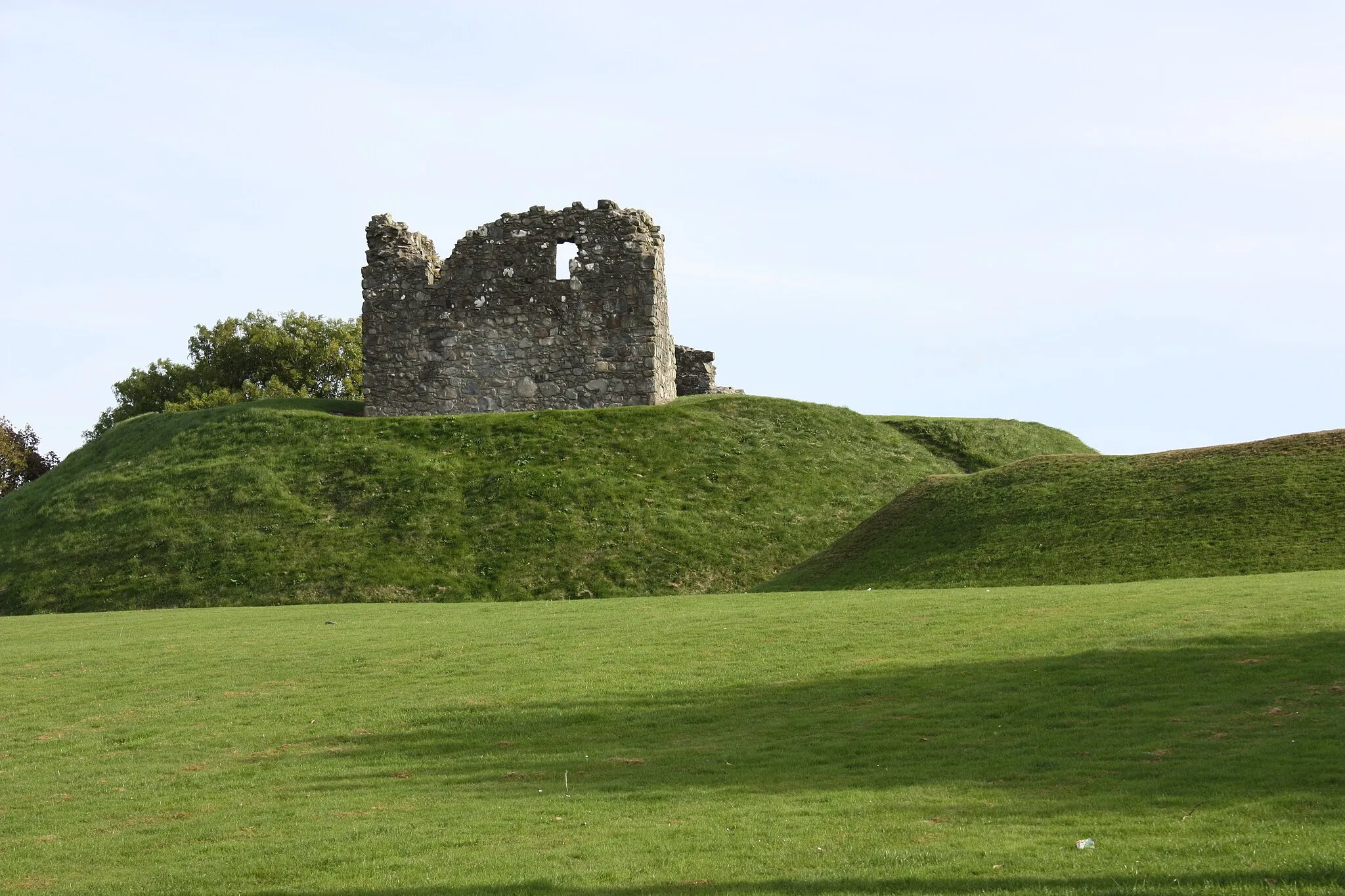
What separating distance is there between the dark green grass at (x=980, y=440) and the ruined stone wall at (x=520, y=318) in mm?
10464

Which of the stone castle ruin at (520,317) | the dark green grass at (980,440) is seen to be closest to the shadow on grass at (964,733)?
the stone castle ruin at (520,317)

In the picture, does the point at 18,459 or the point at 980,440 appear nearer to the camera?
the point at 980,440

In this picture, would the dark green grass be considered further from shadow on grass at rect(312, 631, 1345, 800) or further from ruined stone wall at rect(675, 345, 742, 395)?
shadow on grass at rect(312, 631, 1345, 800)

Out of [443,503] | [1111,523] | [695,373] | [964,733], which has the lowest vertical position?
[964,733]

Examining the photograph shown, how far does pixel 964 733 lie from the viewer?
15.9 m

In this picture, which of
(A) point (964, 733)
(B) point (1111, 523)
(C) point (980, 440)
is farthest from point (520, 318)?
(A) point (964, 733)

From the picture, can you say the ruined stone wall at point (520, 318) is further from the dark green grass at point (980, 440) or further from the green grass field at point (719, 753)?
the green grass field at point (719, 753)

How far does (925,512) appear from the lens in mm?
37625

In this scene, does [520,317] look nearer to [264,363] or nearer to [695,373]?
[695,373]

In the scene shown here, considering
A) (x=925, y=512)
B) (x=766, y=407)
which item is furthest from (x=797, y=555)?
(x=766, y=407)

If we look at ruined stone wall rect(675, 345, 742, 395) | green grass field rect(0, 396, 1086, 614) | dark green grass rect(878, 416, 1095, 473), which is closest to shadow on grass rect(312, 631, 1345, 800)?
green grass field rect(0, 396, 1086, 614)

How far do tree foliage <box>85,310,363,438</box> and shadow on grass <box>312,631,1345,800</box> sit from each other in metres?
61.8

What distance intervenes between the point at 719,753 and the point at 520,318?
36855 mm

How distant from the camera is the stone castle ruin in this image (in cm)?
5072
